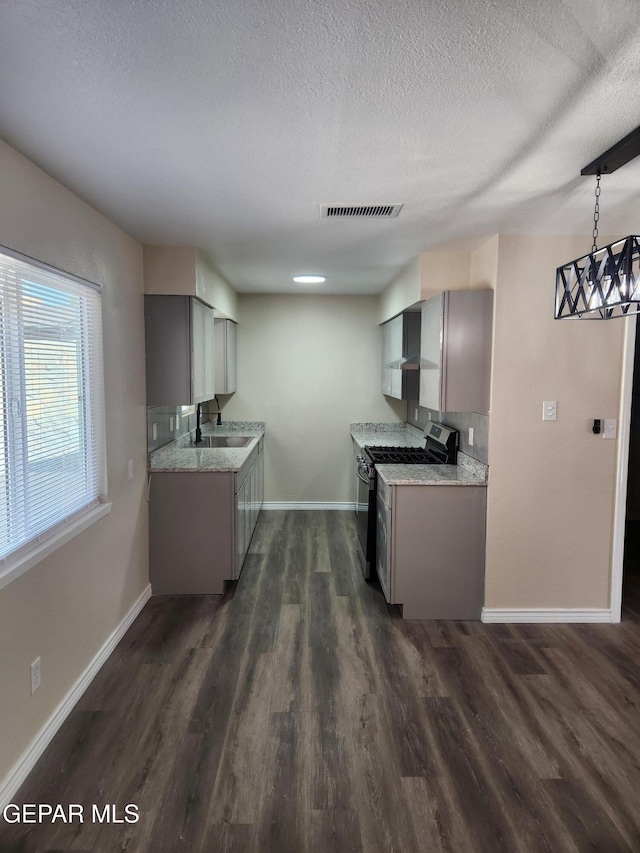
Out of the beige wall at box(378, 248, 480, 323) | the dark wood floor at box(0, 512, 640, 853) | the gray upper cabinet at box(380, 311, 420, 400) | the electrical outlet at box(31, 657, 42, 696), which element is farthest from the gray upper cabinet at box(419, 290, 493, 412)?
the electrical outlet at box(31, 657, 42, 696)

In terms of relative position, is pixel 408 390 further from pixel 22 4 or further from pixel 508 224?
pixel 22 4

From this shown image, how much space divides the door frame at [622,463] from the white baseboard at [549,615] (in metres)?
0.10

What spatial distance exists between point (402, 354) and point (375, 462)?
3.62 feet

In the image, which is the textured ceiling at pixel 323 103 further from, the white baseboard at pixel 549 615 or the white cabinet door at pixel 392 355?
the white baseboard at pixel 549 615

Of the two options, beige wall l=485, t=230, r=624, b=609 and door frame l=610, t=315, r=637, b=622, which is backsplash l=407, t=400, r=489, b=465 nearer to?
beige wall l=485, t=230, r=624, b=609

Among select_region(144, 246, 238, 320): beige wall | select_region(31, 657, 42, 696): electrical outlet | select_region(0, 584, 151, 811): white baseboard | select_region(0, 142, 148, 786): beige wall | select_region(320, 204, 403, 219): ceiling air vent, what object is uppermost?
select_region(320, 204, 403, 219): ceiling air vent

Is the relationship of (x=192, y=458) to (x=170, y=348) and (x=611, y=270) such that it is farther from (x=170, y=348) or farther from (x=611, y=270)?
(x=611, y=270)

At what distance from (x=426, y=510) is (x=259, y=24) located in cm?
269

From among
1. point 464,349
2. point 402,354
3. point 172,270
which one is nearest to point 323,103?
point 464,349

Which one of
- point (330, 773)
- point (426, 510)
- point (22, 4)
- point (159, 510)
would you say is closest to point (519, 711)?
point (330, 773)

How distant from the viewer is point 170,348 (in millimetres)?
3486

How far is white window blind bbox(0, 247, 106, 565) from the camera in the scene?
6.38 ft

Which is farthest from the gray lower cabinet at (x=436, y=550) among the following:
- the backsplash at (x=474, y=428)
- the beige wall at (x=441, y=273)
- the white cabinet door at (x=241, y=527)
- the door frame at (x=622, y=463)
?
the beige wall at (x=441, y=273)

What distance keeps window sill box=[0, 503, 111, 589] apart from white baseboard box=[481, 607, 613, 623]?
2.48 metres
